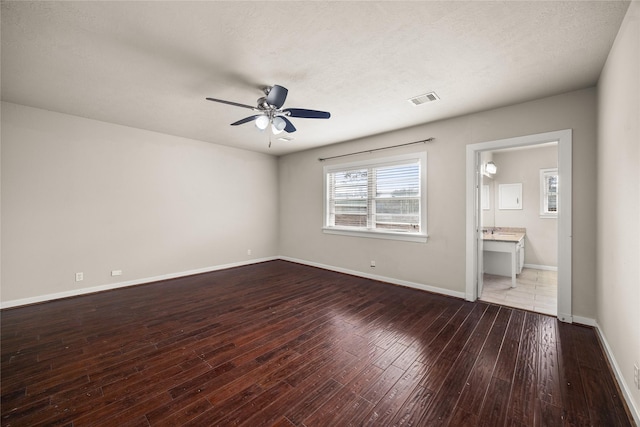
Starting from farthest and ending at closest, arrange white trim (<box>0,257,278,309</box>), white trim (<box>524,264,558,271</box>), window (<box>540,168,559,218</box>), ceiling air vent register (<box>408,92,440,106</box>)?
window (<box>540,168,559,218</box>) → white trim (<box>524,264,558,271</box>) → white trim (<box>0,257,278,309</box>) → ceiling air vent register (<box>408,92,440,106</box>)

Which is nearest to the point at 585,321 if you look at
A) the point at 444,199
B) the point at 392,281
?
the point at 444,199

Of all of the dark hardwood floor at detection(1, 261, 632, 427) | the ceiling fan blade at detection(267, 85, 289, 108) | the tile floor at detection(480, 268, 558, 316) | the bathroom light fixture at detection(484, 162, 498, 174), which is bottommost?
the dark hardwood floor at detection(1, 261, 632, 427)

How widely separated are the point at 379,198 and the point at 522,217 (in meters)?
3.95

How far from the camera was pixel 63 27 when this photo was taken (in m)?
2.04

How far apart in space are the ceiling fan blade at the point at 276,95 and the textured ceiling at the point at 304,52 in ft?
0.76

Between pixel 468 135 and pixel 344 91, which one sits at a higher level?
pixel 344 91

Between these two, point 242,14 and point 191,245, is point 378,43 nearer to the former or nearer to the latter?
point 242,14

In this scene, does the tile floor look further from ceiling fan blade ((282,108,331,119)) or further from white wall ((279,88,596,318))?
ceiling fan blade ((282,108,331,119))

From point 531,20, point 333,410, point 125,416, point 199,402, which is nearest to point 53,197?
point 125,416

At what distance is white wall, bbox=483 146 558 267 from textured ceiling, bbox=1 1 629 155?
373cm

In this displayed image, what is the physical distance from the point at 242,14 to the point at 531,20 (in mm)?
2177

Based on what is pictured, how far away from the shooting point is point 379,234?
488 cm

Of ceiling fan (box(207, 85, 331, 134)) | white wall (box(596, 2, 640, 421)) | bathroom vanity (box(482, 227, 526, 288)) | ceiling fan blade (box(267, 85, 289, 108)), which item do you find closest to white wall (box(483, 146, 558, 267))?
bathroom vanity (box(482, 227, 526, 288))

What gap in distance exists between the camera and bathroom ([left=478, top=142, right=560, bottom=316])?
488 cm
